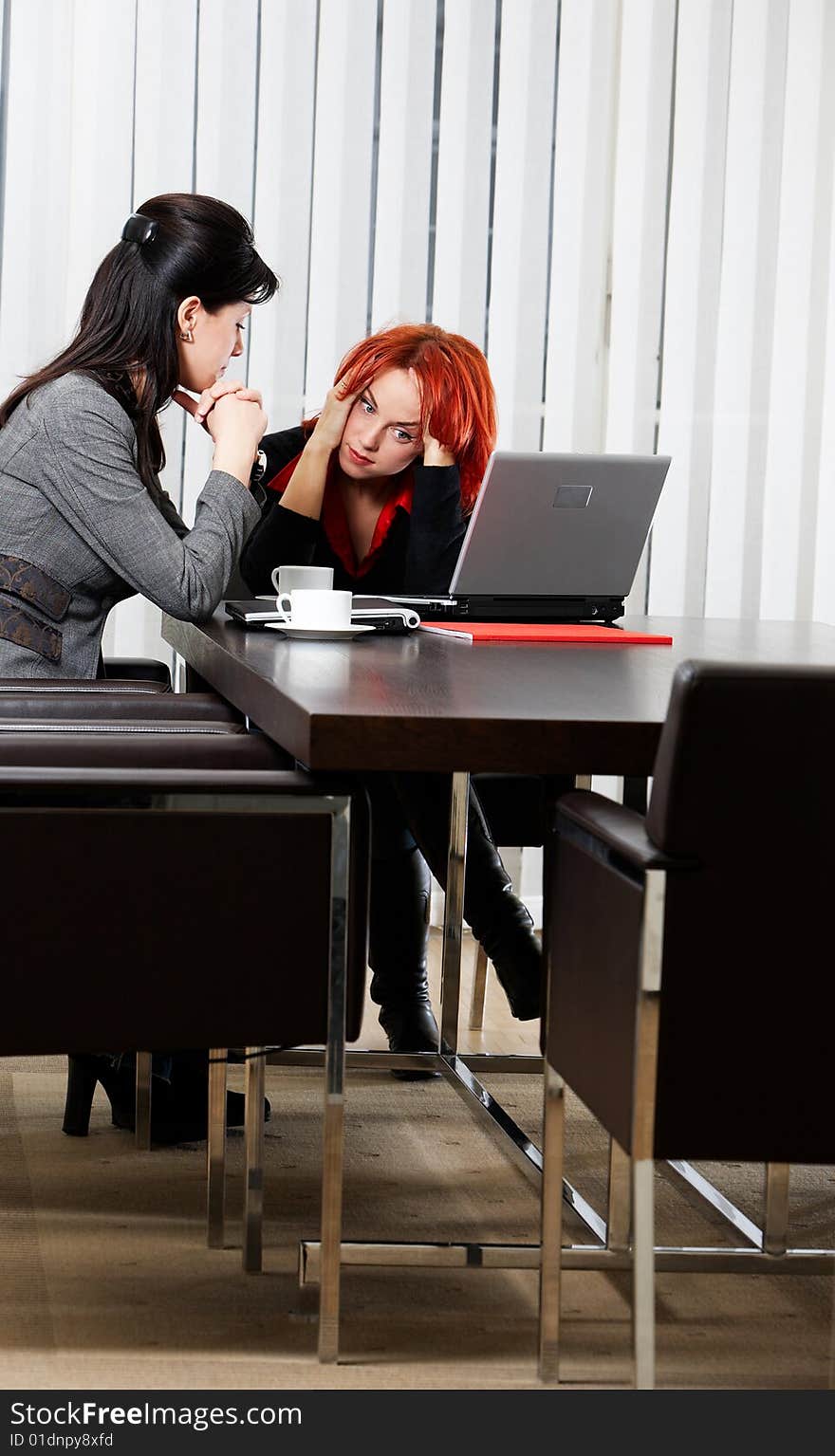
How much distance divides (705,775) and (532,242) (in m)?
2.87

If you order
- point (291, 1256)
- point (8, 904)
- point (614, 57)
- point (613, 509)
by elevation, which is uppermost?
point (614, 57)

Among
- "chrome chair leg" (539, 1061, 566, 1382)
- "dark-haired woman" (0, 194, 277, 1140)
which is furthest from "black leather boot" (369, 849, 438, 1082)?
"chrome chair leg" (539, 1061, 566, 1382)

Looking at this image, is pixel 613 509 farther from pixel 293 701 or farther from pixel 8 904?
pixel 8 904

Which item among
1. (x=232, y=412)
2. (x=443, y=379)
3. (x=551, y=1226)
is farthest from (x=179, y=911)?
(x=443, y=379)

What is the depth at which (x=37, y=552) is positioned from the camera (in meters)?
2.30

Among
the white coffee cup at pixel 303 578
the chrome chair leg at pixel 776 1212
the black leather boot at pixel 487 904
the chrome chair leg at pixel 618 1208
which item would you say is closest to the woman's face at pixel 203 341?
the white coffee cup at pixel 303 578

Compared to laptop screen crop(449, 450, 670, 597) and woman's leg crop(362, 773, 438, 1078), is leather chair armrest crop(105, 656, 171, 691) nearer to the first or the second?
woman's leg crop(362, 773, 438, 1078)

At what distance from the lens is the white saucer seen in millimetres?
2156

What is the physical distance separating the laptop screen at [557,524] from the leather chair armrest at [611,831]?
2.56 ft

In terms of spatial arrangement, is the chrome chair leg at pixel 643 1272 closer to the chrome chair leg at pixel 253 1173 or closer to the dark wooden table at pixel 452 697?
the dark wooden table at pixel 452 697

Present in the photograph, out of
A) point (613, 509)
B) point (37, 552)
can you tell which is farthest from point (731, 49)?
point (37, 552)

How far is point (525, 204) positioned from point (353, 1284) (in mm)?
2735

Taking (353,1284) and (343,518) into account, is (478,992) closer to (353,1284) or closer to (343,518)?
(343,518)

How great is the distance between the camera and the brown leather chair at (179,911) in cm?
149
